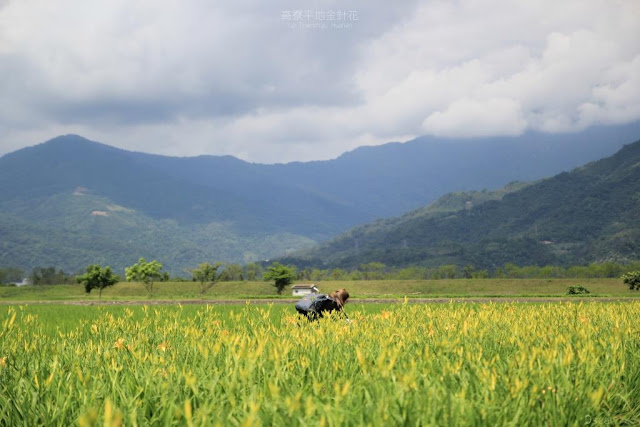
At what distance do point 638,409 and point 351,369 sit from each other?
3.13 metres

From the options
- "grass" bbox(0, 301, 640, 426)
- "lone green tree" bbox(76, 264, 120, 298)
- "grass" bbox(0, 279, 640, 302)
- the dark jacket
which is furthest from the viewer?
"grass" bbox(0, 279, 640, 302)

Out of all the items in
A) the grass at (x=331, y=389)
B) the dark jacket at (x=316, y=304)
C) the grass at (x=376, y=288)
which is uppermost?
the grass at (x=331, y=389)

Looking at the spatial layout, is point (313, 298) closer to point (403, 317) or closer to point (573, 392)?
point (403, 317)

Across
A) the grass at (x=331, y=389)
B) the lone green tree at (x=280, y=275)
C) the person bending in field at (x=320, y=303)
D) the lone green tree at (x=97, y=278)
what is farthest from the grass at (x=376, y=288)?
the grass at (x=331, y=389)

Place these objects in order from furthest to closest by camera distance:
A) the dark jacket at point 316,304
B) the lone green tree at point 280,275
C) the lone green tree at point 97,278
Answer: the lone green tree at point 280,275 → the lone green tree at point 97,278 → the dark jacket at point 316,304

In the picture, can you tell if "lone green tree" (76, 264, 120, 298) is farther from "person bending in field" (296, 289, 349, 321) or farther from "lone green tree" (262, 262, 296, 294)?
"person bending in field" (296, 289, 349, 321)

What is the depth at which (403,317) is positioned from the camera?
10875 millimetres

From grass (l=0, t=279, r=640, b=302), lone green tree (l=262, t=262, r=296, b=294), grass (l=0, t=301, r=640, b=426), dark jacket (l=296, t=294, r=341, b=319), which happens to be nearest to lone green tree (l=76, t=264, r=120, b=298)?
grass (l=0, t=279, r=640, b=302)

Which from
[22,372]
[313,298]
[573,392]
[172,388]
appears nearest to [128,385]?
[172,388]

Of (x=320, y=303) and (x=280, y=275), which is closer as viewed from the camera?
(x=320, y=303)

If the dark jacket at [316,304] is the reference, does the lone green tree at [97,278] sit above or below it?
below

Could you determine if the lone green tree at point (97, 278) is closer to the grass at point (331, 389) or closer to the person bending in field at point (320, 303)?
the person bending in field at point (320, 303)

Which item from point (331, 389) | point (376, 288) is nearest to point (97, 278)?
point (376, 288)

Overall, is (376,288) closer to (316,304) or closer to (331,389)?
(316,304)
